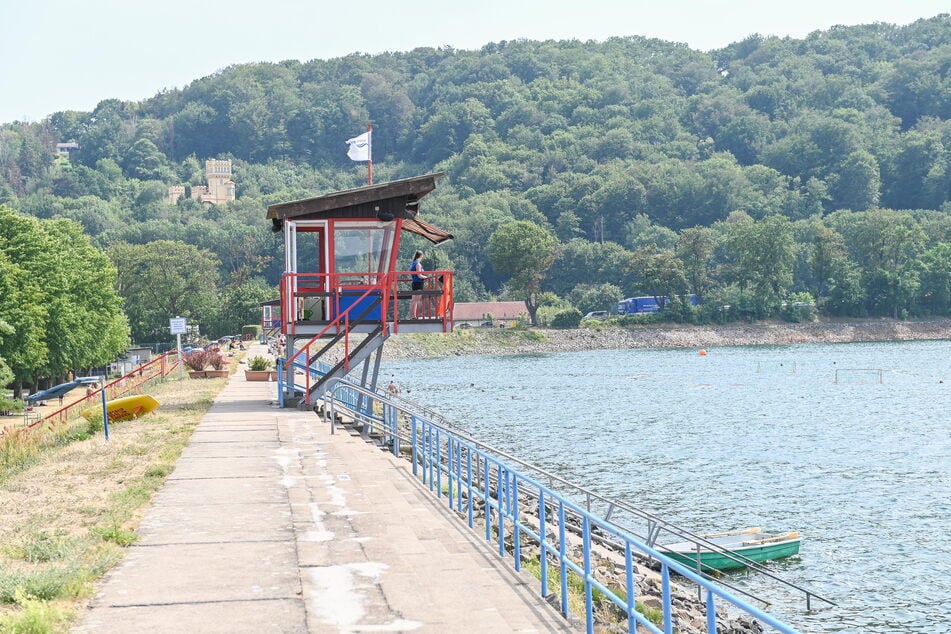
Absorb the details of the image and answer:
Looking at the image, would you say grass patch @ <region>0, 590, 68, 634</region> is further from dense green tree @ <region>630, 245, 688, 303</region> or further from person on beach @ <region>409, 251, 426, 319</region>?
dense green tree @ <region>630, 245, 688, 303</region>

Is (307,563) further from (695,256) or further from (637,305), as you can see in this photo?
(637,305)

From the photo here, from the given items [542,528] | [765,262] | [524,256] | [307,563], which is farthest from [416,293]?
[765,262]

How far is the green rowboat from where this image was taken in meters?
21.8

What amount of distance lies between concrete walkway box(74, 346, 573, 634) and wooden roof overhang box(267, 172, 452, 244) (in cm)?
1193

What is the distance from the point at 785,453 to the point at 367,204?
20390 mm

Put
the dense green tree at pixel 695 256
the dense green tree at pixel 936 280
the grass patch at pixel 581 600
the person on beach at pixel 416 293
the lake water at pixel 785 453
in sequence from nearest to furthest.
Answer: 1. the grass patch at pixel 581 600
2. the lake water at pixel 785 453
3. the person on beach at pixel 416 293
4. the dense green tree at pixel 936 280
5. the dense green tree at pixel 695 256

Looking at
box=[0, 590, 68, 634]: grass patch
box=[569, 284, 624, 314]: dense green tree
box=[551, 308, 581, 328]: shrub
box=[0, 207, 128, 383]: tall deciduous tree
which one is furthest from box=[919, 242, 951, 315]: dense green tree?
box=[0, 590, 68, 634]: grass patch

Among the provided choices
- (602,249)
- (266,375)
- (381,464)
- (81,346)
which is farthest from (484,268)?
(381,464)

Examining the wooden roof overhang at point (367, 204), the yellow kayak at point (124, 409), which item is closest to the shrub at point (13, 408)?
the yellow kayak at point (124, 409)

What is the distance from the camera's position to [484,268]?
196 meters

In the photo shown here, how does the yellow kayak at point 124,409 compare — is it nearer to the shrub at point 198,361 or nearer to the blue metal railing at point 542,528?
the blue metal railing at point 542,528

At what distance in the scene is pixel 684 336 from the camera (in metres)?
152

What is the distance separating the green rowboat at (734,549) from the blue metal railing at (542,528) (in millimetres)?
1109

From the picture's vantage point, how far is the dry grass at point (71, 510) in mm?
10663
